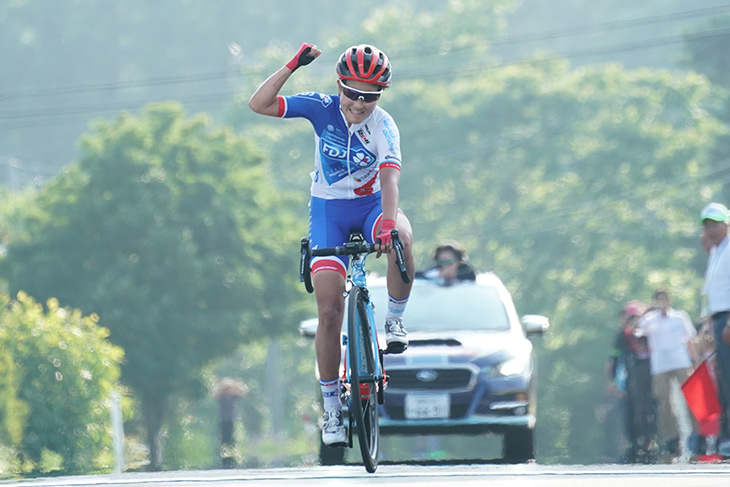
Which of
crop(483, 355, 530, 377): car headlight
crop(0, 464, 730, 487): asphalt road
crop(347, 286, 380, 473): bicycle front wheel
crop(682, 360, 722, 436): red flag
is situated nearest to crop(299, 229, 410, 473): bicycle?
crop(347, 286, 380, 473): bicycle front wheel

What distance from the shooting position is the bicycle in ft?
27.0

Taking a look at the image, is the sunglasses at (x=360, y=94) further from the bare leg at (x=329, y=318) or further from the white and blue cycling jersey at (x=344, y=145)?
the bare leg at (x=329, y=318)

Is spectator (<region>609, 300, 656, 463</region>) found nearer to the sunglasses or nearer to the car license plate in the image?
the car license plate

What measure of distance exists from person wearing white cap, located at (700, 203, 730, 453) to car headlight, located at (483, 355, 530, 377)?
1687mm

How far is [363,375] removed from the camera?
8359mm

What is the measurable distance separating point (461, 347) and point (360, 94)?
496 centimetres

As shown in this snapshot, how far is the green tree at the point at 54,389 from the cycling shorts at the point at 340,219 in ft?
24.4

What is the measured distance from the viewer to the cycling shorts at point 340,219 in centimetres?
876

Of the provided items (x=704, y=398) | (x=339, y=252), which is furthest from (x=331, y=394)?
(x=704, y=398)

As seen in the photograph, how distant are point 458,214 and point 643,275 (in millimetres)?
10891

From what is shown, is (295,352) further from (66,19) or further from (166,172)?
(66,19)

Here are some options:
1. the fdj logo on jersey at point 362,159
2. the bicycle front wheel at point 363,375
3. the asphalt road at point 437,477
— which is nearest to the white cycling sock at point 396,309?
the bicycle front wheel at point 363,375

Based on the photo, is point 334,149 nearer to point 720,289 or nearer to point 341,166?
point 341,166

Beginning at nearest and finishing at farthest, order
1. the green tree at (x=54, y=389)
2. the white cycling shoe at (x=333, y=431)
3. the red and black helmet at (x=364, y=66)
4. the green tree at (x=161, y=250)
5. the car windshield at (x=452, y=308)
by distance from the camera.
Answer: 1. the red and black helmet at (x=364, y=66)
2. the white cycling shoe at (x=333, y=431)
3. the car windshield at (x=452, y=308)
4. the green tree at (x=54, y=389)
5. the green tree at (x=161, y=250)
